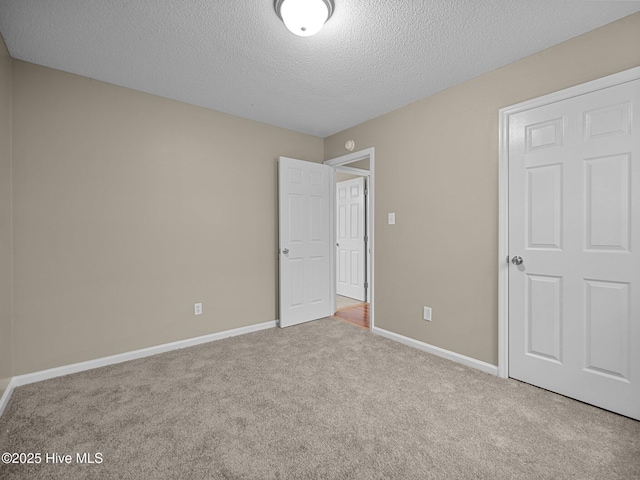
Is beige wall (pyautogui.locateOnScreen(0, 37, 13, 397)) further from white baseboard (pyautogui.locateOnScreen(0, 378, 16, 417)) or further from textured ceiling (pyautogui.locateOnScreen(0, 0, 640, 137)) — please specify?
textured ceiling (pyautogui.locateOnScreen(0, 0, 640, 137))

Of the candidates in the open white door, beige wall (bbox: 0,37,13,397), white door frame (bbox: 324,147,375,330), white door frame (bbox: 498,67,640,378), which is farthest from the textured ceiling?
the open white door

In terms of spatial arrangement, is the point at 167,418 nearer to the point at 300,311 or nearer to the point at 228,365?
the point at 228,365

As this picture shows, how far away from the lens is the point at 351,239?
520 centimetres

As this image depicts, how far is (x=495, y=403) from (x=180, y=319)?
275 centimetres

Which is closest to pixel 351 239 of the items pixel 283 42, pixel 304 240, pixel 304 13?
pixel 304 240

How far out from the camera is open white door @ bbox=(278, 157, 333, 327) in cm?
356

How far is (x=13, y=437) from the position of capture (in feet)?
5.47

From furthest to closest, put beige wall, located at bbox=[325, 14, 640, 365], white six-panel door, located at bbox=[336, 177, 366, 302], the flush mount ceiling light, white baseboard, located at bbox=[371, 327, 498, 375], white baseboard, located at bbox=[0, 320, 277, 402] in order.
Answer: white six-panel door, located at bbox=[336, 177, 366, 302] → white baseboard, located at bbox=[371, 327, 498, 375] → white baseboard, located at bbox=[0, 320, 277, 402] → beige wall, located at bbox=[325, 14, 640, 365] → the flush mount ceiling light

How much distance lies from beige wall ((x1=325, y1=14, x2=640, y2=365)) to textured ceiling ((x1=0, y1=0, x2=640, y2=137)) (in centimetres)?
16

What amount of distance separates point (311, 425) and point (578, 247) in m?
2.06

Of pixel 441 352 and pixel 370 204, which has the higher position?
pixel 370 204

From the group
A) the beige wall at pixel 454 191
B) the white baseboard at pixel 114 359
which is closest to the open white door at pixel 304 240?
the white baseboard at pixel 114 359

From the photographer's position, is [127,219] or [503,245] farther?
[127,219]

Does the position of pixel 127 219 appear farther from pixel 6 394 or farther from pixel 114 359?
pixel 6 394
